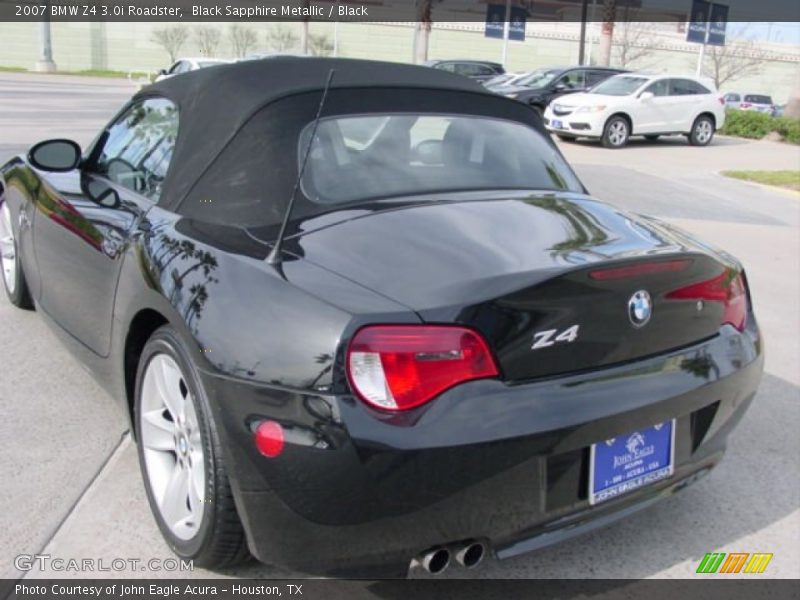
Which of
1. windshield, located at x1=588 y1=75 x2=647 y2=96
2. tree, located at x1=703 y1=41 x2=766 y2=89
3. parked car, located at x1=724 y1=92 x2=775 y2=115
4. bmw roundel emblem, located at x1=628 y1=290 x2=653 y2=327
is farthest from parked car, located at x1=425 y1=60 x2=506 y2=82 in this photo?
tree, located at x1=703 y1=41 x2=766 y2=89

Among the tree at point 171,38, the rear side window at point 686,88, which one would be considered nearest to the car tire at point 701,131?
the rear side window at point 686,88

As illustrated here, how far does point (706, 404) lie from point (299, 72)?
1.98 metres

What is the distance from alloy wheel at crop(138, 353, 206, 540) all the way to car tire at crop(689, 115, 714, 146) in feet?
64.4

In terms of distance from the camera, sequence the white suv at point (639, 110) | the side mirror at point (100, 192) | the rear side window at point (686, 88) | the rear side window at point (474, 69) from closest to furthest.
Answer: the side mirror at point (100, 192)
the white suv at point (639, 110)
the rear side window at point (686, 88)
the rear side window at point (474, 69)

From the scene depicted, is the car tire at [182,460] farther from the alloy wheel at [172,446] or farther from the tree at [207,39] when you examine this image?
the tree at [207,39]

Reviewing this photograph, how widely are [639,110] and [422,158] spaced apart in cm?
1710

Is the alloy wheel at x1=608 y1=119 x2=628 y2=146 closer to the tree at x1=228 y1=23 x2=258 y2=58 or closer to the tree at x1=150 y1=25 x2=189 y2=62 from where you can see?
the tree at x1=228 y1=23 x2=258 y2=58

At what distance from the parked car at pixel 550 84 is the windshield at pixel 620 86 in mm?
2266

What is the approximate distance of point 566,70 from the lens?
23.2 metres

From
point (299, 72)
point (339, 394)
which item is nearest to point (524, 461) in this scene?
point (339, 394)

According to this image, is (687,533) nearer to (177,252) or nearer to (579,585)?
(579,585)

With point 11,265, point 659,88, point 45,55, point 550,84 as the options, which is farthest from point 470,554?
point 45,55

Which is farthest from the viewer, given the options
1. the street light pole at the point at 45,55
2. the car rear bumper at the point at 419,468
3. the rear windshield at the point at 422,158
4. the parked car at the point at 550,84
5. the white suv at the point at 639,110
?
the street light pole at the point at 45,55

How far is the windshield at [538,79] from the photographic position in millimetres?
22906
